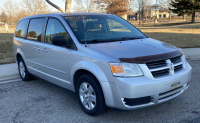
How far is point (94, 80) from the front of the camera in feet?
11.0

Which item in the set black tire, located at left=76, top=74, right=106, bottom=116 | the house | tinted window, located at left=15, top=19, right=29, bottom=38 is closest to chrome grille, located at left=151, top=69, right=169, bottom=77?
black tire, located at left=76, top=74, right=106, bottom=116

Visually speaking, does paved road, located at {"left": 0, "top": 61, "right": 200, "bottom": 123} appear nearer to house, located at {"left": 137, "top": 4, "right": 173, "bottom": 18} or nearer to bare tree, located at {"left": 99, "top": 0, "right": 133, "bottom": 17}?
bare tree, located at {"left": 99, "top": 0, "right": 133, "bottom": 17}

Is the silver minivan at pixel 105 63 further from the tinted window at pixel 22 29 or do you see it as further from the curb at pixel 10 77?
the curb at pixel 10 77

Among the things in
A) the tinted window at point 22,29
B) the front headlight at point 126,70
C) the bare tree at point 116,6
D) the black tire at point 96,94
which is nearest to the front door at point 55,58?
the black tire at point 96,94

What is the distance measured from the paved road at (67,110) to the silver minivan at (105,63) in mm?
382

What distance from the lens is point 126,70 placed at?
10.1 ft

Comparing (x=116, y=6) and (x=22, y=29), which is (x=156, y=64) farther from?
(x=116, y=6)

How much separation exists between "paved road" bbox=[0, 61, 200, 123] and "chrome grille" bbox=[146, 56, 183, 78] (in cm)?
68

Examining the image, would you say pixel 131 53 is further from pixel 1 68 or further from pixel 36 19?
pixel 1 68

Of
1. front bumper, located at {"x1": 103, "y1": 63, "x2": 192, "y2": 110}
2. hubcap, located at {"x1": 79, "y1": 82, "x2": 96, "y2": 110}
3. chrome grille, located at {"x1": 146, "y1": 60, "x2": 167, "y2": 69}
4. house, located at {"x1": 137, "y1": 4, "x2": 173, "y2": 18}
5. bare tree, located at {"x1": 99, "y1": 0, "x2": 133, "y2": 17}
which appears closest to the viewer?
front bumper, located at {"x1": 103, "y1": 63, "x2": 192, "y2": 110}

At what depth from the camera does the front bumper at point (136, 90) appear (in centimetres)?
299

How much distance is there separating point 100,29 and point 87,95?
59.0 inches

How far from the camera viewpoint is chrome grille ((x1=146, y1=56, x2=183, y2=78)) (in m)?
3.15

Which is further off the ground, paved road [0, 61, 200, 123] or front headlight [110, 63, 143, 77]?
front headlight [110, 63, 143, 77]
